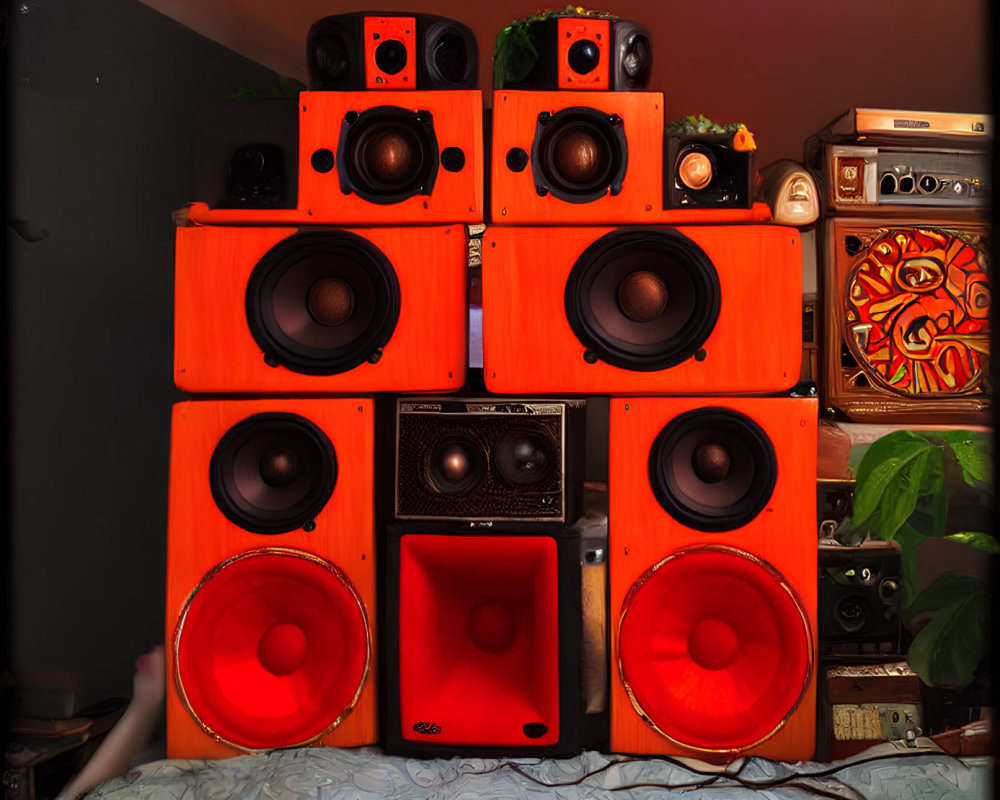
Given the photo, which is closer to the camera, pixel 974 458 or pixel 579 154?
pixel 974 458

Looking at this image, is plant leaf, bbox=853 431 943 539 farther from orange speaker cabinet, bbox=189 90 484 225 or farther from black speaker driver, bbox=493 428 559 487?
orange speaker cabinet, bbox=189 90 484 225

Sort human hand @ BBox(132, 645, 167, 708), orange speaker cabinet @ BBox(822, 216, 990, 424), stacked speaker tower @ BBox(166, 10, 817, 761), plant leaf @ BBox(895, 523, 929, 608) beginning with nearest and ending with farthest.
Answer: plant leaf @ BBox(895, 523, 929, 608) < stacked speaker tower @ BBox(166, 10, 817, 761) < human hand @ BBox(132, 645, 167, 708) < orange speaker cabinet @ BBox(822, 216, 990, 424)

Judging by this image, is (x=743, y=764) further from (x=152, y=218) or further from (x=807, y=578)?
(x=152, y=218)

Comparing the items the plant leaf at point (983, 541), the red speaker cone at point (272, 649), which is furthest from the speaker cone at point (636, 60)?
the red speaker cone at point (272, 649)

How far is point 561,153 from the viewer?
1.18m

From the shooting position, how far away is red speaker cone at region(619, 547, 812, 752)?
1.12 meters

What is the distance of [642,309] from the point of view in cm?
117

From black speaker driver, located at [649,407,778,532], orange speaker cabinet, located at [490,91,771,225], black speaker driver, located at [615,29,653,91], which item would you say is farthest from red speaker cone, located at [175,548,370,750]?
black speaker driver, located at [615,29,653,91]

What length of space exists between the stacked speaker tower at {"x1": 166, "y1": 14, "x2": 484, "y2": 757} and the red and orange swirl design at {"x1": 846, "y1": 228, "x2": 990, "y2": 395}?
0.79m

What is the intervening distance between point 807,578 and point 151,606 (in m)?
1.30

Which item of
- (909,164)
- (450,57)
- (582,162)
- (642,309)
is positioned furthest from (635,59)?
(909,164)

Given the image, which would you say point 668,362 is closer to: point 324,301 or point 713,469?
point 713,469

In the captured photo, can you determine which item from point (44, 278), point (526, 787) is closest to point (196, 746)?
point (526, 787)

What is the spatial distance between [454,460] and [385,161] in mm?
521
